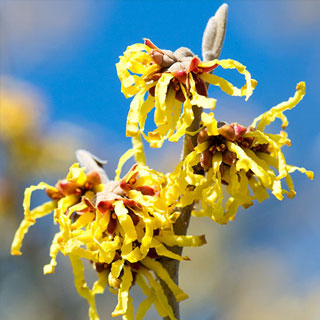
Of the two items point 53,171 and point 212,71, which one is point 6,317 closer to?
point 53,171

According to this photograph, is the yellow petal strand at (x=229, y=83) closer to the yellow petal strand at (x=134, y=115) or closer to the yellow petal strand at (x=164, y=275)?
the yellow petal strand at (x=134, y=115)

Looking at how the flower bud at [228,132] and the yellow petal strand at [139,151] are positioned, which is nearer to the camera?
the flower bud at [228,132]

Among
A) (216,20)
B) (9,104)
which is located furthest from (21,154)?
(216,20)

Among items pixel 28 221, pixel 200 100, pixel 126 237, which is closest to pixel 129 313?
pixel 126 237

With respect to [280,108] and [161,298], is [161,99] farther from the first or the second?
[161,298]

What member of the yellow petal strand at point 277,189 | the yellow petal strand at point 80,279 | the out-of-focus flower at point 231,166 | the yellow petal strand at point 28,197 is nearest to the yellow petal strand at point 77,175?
the yellow petal strand at point 28,197

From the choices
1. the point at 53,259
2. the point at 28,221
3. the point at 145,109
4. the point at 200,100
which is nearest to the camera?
the point at 200,100
